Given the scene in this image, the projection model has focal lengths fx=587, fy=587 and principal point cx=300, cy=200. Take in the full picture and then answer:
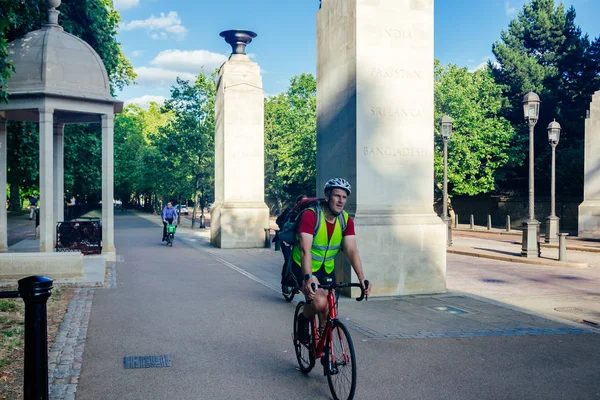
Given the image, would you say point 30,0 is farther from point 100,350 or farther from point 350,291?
point 350,291

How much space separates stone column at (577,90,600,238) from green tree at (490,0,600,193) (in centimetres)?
1083

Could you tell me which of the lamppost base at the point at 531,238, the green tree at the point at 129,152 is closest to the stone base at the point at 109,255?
the lamppost base at the point at 531,238

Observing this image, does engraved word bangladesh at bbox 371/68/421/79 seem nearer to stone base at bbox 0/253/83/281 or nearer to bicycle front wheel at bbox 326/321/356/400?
bicycle front wheel at bbox 326/321/356/400

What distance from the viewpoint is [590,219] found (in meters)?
26.8

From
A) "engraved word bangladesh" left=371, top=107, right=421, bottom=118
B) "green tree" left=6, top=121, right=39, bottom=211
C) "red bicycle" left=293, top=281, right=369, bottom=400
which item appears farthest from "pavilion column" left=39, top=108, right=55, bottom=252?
"red bicycle" left=293, top=281, right=369, bottom=400

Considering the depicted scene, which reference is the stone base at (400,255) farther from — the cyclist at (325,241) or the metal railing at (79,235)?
the metal railing at (79,235)

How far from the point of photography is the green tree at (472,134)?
38656 millimetres

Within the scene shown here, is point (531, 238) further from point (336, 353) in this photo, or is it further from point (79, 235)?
point (336, 353)

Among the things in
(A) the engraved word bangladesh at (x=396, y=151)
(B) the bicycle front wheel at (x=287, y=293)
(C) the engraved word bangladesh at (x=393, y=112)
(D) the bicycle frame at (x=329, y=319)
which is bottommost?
(B) the bicycle front wheel at (x=287, y=293)

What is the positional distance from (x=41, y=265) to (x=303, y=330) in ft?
26.3

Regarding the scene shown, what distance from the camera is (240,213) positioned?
2138 centimetres

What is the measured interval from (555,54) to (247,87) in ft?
103

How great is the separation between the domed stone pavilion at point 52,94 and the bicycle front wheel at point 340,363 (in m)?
12.5

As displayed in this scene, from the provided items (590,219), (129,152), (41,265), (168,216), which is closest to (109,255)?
(41,265)
